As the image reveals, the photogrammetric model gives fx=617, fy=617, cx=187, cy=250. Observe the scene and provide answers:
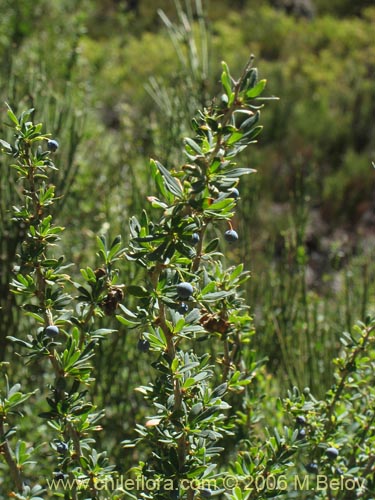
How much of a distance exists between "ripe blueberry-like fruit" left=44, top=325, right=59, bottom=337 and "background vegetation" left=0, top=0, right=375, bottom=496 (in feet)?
1.21

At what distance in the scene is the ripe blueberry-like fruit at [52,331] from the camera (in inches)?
26.9

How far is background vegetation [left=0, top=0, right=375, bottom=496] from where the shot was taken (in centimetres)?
146

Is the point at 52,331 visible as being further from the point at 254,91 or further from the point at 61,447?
the point at 254,91

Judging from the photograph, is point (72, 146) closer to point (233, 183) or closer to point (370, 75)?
point (233, 183)

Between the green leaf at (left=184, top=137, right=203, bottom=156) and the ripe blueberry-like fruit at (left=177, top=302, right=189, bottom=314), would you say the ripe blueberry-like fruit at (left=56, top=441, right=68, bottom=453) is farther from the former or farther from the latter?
the green leaf at (left=184, top=137, right=203, bottom=156)

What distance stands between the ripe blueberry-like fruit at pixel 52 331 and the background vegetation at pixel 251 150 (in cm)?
37

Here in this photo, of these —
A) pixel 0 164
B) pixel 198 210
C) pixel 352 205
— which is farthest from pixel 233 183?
pixel 352 205

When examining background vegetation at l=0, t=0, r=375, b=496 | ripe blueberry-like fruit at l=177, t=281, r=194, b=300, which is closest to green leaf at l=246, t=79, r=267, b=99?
ripe blueberry-like fruit at l=177, t=281, r=194, b=300

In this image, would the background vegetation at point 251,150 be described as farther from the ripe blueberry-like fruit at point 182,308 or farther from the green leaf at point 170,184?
the green leaf at point 170,184

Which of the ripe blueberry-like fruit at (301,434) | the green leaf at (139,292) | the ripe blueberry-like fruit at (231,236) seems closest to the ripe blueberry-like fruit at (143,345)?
the green leaf at (139,292)

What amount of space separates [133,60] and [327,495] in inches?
320

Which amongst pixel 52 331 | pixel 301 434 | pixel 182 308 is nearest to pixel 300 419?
pixel 301 434

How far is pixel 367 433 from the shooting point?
969mm

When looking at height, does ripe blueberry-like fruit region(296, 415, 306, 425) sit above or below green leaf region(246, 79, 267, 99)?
below
